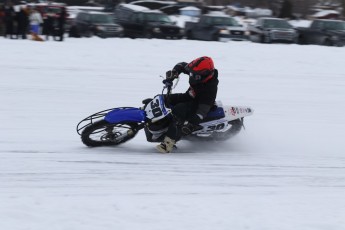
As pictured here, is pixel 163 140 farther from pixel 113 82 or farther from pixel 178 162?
pixel 113 82

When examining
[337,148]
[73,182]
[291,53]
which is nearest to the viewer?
[73,182]

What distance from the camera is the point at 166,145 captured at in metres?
9.62

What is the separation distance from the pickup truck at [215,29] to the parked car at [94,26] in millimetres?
3666

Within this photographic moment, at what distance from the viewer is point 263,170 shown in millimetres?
9125

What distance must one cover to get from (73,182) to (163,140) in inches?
90.1

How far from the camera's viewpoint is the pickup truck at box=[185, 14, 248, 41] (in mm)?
29344

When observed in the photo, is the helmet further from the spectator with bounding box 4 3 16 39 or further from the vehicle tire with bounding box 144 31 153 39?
the vehicle tire with bounding box 144 31 153 39

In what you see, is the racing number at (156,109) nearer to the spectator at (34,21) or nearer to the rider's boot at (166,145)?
the rider's boot at (166,145)

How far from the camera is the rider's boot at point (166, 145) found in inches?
378

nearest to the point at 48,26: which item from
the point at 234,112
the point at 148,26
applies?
the point at 148,26

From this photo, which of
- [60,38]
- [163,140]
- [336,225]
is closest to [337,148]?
[163,140]

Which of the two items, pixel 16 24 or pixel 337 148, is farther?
pixel 16 24

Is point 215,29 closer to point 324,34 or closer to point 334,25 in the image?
point 324,34

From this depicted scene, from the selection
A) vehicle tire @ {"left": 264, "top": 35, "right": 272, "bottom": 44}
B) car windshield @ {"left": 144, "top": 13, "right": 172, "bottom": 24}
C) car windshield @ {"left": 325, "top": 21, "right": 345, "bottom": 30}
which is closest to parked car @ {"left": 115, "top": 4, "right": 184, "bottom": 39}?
car windshield @ {"left": 144, "top": 13, "right": 172, "bottom": 24}
